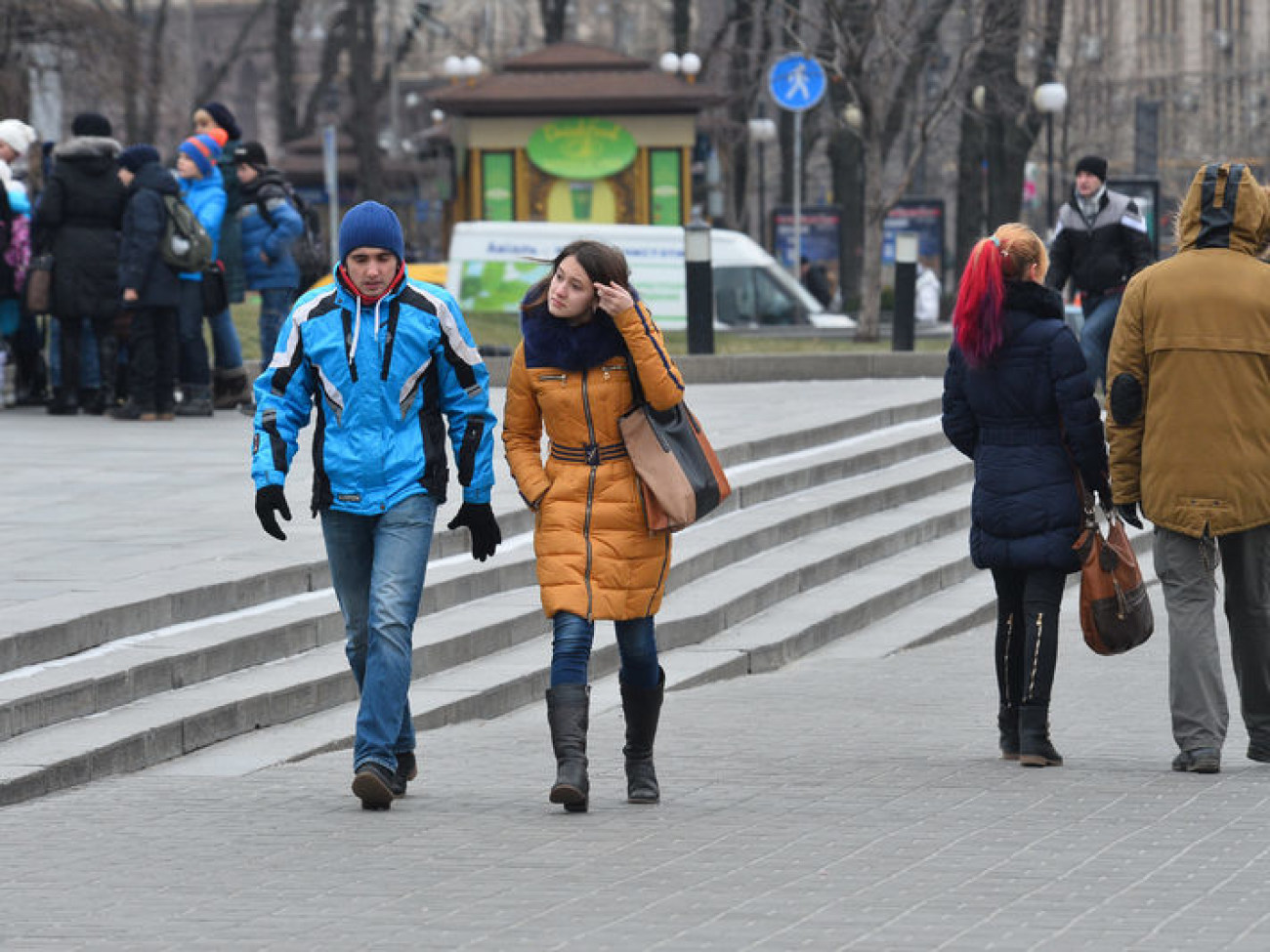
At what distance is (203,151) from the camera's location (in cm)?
1695

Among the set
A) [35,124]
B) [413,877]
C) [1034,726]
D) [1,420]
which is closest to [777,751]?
[1034,726]

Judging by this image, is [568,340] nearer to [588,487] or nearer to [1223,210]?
[588,487]

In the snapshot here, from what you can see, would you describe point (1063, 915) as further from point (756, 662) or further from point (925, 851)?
point (756, 662)

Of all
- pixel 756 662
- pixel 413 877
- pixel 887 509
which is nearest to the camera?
pixel 413 877

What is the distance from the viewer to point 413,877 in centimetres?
653

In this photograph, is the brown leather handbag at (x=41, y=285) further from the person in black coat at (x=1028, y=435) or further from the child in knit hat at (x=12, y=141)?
the person in black coat at (x=1028, y=435)

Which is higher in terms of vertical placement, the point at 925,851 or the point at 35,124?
the point at 35,124

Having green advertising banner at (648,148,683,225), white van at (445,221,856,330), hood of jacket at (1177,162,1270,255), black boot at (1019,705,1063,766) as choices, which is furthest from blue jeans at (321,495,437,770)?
green advertising banner at (648,148,683,225)

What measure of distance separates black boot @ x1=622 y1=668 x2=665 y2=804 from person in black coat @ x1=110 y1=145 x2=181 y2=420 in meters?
9.20

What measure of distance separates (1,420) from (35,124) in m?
11.8

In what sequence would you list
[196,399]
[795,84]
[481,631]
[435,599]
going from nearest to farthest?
[481,631] → [435,599] → [196,399] → [795,84]

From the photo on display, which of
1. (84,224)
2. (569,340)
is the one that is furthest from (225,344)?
(569,340)

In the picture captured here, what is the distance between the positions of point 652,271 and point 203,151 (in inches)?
501

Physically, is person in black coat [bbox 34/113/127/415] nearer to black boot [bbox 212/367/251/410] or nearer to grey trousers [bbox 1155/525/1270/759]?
black boot [bbox 212/367/251/410]
